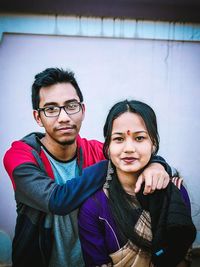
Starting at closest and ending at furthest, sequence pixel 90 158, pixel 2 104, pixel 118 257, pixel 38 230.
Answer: pixel 118 257
pixel 38 230
pixel 90 158
pixel 2 104

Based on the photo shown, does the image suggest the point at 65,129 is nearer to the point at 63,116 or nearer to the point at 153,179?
the point at 63,116

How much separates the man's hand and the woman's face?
0.06m

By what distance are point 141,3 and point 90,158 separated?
1270 millimetres

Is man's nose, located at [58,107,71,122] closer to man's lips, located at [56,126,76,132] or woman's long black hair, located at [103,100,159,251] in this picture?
man's lips, located at [56,126,76,132]

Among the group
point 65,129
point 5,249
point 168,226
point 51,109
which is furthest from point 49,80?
point 5,249

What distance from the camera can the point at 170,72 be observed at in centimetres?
271

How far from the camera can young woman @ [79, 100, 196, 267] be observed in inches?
73.5

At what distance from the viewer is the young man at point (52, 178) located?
6.28ft

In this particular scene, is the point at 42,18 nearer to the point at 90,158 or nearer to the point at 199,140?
the point at 90,158

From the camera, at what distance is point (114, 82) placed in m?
2.63

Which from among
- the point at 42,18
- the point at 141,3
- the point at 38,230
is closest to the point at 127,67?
the point at 141,3

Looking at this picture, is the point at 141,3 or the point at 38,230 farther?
the point at 141,3

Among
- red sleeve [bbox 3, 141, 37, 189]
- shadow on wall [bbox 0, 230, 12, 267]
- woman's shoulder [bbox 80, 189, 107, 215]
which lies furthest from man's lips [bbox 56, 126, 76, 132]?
shadow on wall [bbox 0, 230, 12, 267]

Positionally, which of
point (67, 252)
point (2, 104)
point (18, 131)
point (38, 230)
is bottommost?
point (67, 252)
